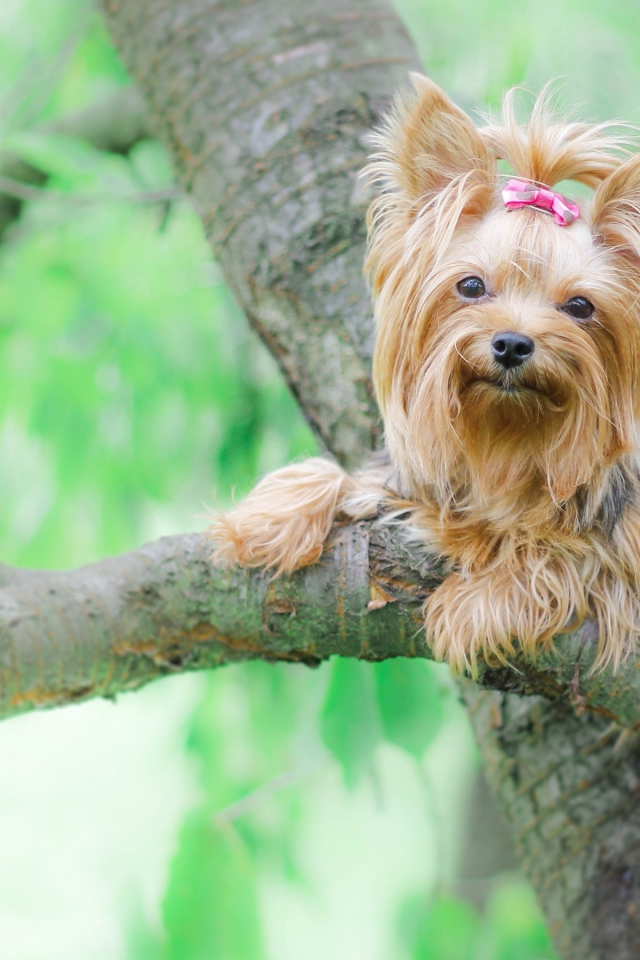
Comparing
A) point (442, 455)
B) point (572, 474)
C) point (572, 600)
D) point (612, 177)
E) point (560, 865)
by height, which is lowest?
point (560, 865)

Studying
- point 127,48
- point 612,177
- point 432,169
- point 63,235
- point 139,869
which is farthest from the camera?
point 63,235

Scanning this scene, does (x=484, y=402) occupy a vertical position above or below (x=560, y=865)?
above

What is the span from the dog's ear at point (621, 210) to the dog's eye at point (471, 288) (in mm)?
314

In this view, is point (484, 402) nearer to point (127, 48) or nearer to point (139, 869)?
point (127, 48)

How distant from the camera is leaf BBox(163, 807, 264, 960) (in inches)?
138

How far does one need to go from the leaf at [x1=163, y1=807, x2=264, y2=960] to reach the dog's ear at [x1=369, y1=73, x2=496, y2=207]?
2.30 m

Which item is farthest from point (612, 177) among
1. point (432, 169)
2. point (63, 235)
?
point (63, 235)

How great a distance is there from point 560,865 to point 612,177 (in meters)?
2.07

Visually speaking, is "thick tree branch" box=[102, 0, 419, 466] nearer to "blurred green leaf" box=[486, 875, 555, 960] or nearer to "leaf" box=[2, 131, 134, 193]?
"leaf" box=[2, 131, 134, 193]

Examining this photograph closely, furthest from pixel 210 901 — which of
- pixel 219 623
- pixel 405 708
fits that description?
pixel 219 623

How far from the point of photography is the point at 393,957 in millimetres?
5016

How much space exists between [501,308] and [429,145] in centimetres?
49

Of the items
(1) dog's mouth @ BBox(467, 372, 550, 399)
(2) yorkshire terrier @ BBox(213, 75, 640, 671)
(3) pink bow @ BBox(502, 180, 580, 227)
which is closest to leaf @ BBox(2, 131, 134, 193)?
(2) yorkshire terrier @ BBox(213, 75, 640, 671)

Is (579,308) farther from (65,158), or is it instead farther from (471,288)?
(65,158)
